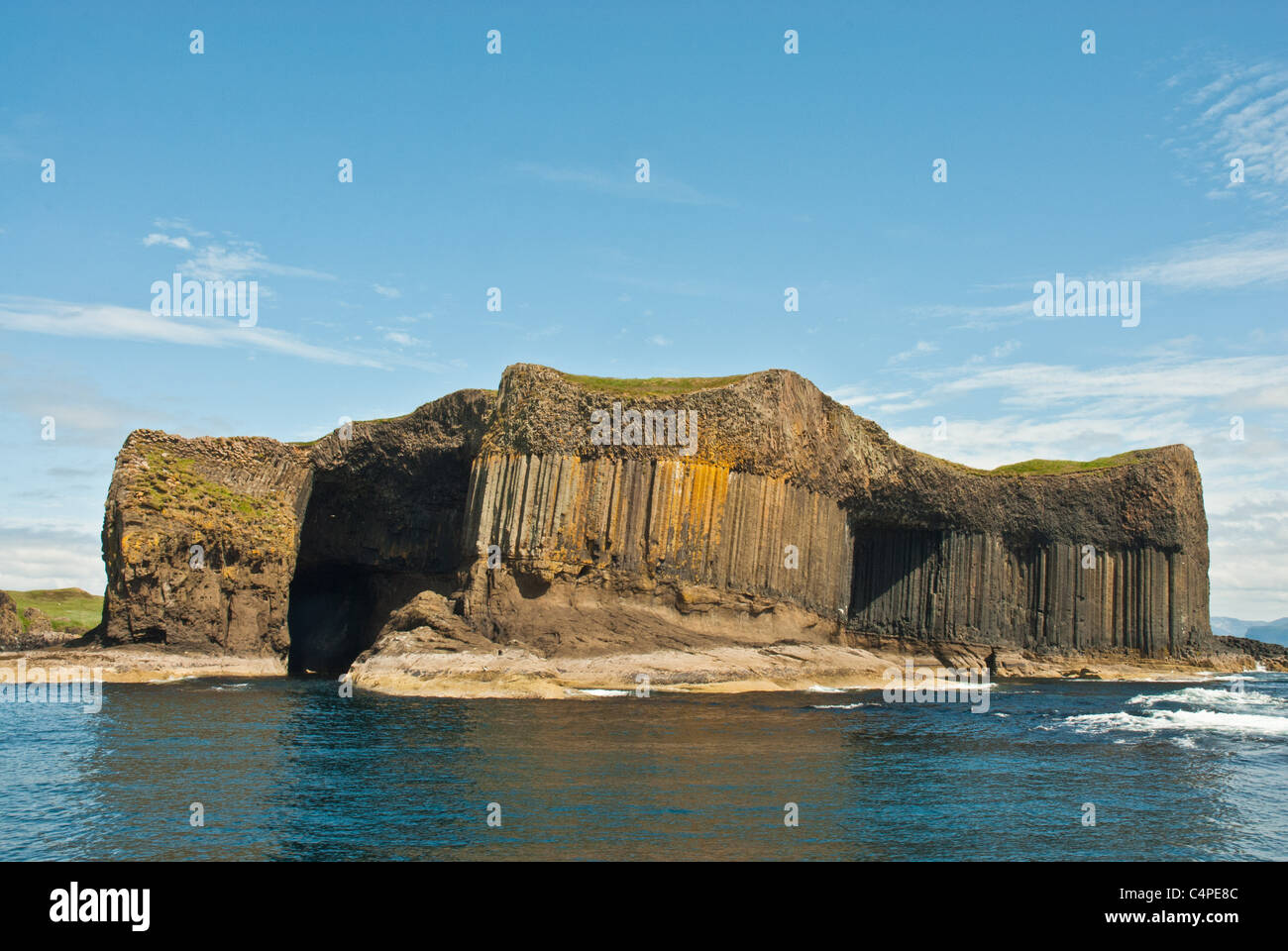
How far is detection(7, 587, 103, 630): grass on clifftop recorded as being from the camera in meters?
96.1

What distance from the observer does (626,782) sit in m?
24.6

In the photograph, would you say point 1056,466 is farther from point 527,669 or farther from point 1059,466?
point 527,669

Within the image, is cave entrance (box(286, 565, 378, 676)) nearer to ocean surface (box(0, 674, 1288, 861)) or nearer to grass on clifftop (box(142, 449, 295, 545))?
grass on clifftop (box(142, 449, 295, 545))

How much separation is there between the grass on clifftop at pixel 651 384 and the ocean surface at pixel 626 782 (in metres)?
22.9

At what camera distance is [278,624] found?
202 feet

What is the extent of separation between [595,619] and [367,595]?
26.8m

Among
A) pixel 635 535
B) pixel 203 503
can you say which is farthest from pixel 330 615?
pixel 635 535

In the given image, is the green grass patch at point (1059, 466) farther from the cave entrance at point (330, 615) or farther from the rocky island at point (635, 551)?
the cave entrance at point (330, 615)

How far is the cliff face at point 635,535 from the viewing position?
→ 184 feet

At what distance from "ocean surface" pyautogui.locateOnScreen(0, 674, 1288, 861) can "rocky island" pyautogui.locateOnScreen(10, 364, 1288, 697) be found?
36.3ft

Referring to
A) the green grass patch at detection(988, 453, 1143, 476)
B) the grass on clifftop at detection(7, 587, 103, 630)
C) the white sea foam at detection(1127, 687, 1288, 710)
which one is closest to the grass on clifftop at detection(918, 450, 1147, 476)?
the green grass patch at detection(988, 453, 1143, 476)

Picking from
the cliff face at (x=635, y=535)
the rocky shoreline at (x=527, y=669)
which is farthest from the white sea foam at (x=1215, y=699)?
the cliff face at (x=635, y=535)

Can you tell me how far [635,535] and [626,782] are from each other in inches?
1302
